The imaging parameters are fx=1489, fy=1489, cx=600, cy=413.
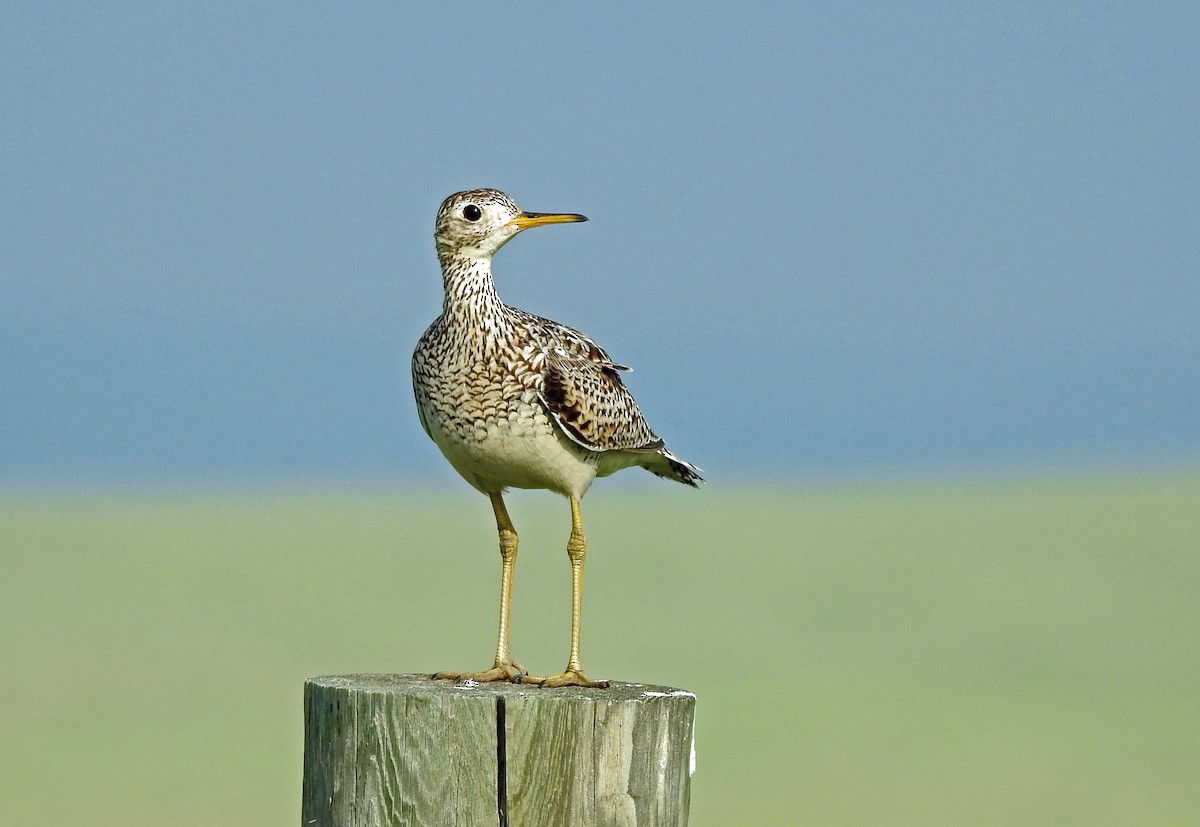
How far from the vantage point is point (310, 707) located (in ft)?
20.0

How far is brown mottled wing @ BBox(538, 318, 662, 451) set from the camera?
7.46 meters

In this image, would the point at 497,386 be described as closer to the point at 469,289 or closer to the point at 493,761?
the point at 469,289

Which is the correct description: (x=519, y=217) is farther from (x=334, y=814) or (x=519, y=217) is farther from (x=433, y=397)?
(x=334, y=814)

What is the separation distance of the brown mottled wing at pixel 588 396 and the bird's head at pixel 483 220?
57cm

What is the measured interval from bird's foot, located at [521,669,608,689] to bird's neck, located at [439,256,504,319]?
1.82m

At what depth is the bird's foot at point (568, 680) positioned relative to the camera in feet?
23.0

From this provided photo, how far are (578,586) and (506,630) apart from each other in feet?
1.44

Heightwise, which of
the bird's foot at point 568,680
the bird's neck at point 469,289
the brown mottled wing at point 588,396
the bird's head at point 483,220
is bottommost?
the bird's foot at point 568,680

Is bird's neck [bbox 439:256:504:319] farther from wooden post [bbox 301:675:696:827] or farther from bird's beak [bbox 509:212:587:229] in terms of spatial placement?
wooden post [bbox 301:675:696:827]

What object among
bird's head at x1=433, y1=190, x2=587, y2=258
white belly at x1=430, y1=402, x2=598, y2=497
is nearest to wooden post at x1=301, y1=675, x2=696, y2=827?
white belly at x1=430, y1=402, x2=598, y2=497

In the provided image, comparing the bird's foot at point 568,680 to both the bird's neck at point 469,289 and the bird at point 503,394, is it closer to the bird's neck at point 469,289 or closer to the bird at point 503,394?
the bird at point 503,394

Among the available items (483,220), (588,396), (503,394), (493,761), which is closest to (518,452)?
(503,394)

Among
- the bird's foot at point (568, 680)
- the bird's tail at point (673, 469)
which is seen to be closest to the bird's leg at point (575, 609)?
the bird's foot at point (568, 680)

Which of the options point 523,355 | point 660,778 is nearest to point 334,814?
point 660,778
